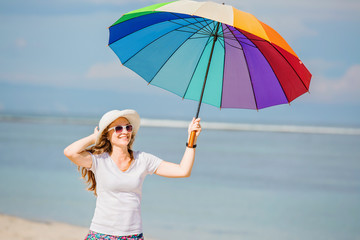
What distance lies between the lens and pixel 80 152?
9.89 ft

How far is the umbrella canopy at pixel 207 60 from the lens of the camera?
380 cm

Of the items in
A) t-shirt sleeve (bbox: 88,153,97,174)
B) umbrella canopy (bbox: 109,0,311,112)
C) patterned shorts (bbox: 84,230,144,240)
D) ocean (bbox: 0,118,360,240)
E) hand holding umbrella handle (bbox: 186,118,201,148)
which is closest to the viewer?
patterned shorts (bbox: 84,230,144,240)

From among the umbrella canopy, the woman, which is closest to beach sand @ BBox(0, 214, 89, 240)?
the umbrella canopy

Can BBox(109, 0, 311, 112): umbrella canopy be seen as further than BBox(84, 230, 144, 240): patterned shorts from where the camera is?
Yes

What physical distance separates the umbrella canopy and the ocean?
1.89 m

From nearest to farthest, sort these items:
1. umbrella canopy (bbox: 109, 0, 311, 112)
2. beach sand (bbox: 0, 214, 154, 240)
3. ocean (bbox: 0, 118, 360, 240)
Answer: umbrella canopy (bbox: 109, 0, 311, 112) < beach sand (bbox: 0, 214, 154, 240) < ocean (bbox: 0, 118, 360, 240)

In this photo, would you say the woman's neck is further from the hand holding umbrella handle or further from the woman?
the hand holding umbrella handle

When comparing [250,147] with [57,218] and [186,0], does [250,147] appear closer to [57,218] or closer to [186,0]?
[57,218]

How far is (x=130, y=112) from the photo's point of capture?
3072 mm

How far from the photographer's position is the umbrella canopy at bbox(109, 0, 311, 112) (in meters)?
3.80

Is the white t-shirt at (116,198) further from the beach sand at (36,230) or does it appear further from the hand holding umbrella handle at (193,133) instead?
the beach sand at (36,230)

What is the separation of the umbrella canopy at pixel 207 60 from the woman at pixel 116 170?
30.6 inches

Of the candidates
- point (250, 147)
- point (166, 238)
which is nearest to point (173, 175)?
point (166, 238)

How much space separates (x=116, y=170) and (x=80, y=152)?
0.68ft
